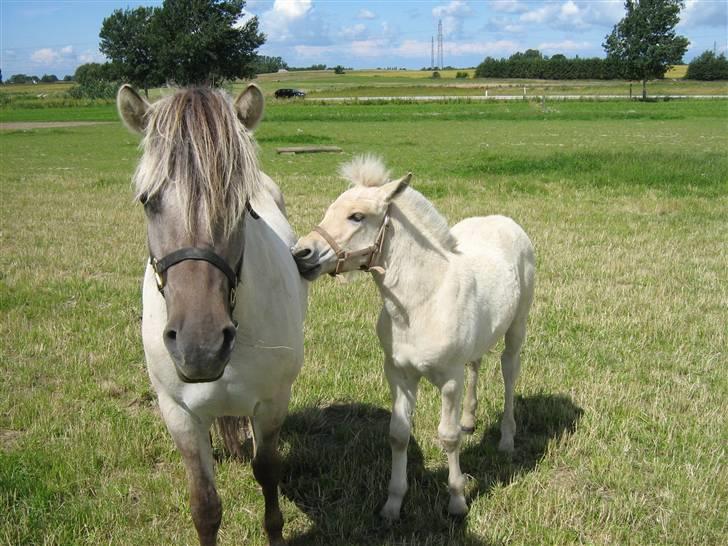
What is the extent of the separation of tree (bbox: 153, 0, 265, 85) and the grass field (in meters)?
59.1

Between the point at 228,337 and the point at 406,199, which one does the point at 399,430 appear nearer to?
the point at 406,199

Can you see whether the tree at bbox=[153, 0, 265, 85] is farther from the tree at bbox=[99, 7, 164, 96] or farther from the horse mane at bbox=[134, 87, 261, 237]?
the horse mane at bbox=[134, 87, 261, 237]

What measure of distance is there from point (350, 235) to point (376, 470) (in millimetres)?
1735

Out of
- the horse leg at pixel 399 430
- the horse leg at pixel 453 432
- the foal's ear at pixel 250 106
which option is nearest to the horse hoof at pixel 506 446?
the horse leg at pixel 453 432

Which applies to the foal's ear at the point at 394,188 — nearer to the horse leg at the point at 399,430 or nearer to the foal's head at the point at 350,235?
the foal's head at the point at 350,235

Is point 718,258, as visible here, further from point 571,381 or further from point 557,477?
point 557,477

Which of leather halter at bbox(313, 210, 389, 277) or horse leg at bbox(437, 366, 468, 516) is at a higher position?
leather halter at bbox(313, 210, 389, 277)

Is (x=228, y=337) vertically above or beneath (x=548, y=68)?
beneath

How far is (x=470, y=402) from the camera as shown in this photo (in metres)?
4.96

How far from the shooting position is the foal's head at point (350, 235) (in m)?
3.60

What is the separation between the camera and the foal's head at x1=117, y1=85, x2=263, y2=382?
2.25 m

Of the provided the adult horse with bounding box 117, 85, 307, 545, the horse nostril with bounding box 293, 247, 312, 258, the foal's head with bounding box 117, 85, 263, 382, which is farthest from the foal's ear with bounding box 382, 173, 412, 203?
the foal's head with bounding box 117, 85, 263, 382

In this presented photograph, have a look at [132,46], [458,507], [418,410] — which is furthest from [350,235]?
[132,46]

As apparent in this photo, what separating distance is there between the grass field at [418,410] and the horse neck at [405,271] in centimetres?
131
